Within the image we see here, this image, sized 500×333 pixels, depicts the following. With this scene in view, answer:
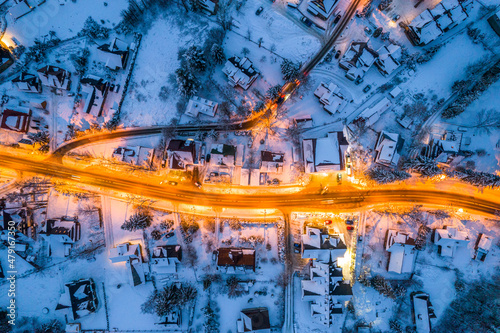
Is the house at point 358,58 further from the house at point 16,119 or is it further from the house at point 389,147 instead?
the house at point 16,119

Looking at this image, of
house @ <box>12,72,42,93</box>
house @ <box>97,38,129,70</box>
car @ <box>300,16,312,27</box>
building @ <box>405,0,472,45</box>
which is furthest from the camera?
car @ <box>300,16,312,27</box>

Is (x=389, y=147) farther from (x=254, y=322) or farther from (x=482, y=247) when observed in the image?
(x=254, y=322)

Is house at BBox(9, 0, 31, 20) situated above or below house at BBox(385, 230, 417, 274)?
above

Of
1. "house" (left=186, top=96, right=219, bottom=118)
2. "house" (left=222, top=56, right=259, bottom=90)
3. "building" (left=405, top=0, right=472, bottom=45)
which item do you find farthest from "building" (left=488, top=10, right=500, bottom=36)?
"house" (left=186, top=96, right=219, bottom=118)

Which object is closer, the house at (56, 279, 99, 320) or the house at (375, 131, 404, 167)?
the house at (375, 131, 404, 167)

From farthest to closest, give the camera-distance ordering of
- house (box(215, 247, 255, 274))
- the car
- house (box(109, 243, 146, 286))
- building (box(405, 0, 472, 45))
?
1. the car
2. house (box(109, 243, 146, 286))
3. house (box(215, 247, 255, 274))
4. building (box(405, 0, 472, 45))

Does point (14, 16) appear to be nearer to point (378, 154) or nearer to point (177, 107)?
point (177, 107)

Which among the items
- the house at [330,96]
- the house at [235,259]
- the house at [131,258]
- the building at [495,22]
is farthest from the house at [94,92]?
the building at [495,22]

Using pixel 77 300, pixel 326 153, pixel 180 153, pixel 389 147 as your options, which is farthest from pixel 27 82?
pixel 389 147

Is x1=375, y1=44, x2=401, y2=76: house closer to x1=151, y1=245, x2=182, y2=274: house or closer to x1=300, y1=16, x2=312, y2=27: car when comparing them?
x1=300, y1=16, x2=312, y2=27: car
